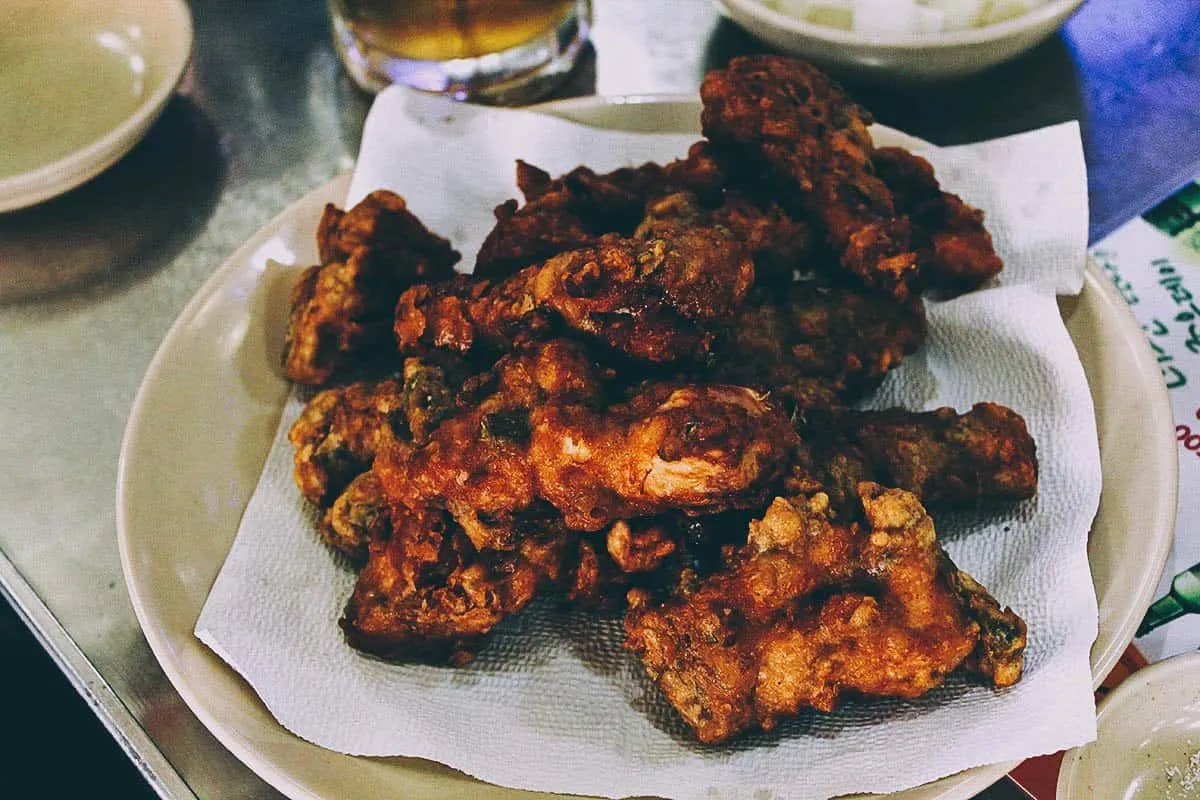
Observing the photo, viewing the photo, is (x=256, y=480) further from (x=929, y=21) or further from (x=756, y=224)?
(x=929, y=21)

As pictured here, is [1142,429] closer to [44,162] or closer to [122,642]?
[122,642]

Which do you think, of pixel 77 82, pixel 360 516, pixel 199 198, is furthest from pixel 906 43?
pixel 77 82

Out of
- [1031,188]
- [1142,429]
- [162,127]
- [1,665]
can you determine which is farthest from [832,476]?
[162,127]

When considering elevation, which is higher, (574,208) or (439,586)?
(574,208)

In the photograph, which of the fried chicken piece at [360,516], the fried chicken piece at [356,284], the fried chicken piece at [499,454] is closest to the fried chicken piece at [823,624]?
the fried chicken piece at [499,454]

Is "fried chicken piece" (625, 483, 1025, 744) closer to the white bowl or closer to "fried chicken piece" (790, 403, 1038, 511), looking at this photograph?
"fried chicken piece" (790, 403, 1038, 511)

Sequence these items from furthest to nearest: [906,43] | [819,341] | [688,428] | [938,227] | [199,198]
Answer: [199,198] < [906,43] < [938,227] < [819,341] < [688,428]

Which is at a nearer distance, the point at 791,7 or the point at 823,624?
the point at 823,624
